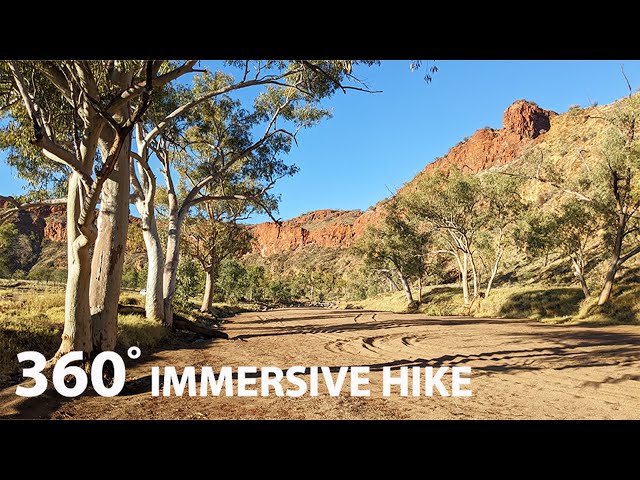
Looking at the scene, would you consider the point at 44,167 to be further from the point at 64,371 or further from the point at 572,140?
the point at 572,140

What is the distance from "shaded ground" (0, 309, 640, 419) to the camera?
15.0 feet

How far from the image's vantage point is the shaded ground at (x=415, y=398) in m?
4.57

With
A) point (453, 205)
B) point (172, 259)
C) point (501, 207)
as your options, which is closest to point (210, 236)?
point (172, 259)

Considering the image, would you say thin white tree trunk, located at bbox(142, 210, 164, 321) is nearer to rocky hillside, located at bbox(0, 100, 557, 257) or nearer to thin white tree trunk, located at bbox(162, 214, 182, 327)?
thin white tree trunk, located at bbox(162, 214, 182, 327)

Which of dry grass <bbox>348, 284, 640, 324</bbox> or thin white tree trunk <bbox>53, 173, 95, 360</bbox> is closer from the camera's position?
thin white tree trunk <bbox>53, 173, 95, 360</bbox>

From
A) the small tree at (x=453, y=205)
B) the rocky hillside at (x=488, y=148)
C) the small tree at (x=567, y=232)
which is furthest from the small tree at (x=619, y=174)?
the rocky hillside at (x=488, y=148)

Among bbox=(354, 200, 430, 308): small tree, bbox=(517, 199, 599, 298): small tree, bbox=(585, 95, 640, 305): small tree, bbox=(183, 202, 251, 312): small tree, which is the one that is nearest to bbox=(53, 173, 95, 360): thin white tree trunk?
bbox=(183, 202, 251, 312): small tree

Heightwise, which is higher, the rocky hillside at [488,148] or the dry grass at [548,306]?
the rocky hillside at [488,148]

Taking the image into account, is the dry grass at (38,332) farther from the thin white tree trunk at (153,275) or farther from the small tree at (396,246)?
the small tree at (396,246)

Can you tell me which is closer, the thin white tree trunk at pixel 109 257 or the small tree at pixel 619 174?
the thin white tree trunk at pixel 109 257

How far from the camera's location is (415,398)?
17.3 feet
